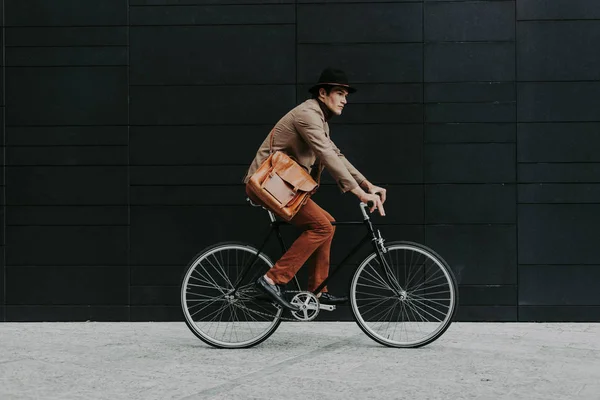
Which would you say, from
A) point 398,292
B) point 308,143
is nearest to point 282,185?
point 308,143

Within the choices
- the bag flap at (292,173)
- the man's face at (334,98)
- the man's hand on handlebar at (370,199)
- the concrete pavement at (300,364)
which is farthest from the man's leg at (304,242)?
the man's face at (334,98)

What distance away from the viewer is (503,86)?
818 centimetres

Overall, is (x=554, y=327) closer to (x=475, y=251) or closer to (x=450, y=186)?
(x=475, y=251)

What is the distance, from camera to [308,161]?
706 centimetres

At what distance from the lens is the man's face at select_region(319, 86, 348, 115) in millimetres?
6934

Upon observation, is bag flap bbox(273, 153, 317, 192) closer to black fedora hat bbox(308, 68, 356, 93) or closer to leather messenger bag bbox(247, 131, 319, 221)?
leather messenger bag bbox(247, 131, 319, 221)

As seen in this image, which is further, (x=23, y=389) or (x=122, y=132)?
→ (x=122, y=132)

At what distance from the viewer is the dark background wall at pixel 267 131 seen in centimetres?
814

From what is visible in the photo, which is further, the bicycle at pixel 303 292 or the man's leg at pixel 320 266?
the man's leg at pixel 320 266

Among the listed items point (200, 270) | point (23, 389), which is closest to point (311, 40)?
point (200, 270)

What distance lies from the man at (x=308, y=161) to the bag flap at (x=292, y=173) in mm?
179

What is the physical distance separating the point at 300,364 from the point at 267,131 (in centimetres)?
269

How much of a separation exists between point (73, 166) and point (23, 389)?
3.16m

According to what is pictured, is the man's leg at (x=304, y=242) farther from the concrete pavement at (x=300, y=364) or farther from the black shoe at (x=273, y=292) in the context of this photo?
the concrete pavement at (x=300, y=364)
